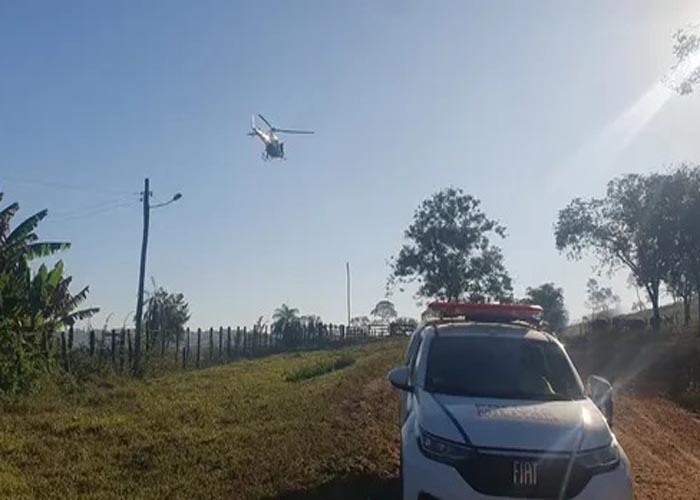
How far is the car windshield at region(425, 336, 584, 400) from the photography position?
7.71 m

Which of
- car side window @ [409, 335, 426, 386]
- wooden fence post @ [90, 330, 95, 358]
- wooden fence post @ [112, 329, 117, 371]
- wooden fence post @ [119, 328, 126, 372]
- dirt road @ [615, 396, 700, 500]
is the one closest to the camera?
car side window @ [409, 335, 426, 386]

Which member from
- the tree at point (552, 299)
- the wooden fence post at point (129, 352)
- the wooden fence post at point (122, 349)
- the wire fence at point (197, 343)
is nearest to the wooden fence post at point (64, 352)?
the wire fence at point (197, 343)

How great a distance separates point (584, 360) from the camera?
3062 centimetres

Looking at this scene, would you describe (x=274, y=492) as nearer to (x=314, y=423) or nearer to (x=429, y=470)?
(x=429, y=470)

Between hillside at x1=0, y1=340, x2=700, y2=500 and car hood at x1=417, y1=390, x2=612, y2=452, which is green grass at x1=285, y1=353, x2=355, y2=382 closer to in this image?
hillside at x1=0, y1=340, x2=700, y2=500

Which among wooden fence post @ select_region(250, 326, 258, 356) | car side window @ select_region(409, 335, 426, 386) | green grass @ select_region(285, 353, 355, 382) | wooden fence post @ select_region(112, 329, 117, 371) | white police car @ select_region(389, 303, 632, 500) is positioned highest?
wooden fence post @ select_region(250, 326, 258, 356)

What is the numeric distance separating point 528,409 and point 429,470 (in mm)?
1064

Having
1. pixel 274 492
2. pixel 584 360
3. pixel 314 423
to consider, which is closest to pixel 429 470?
pixel 274 492

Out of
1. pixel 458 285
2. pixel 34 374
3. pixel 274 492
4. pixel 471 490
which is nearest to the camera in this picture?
pixel 471 490

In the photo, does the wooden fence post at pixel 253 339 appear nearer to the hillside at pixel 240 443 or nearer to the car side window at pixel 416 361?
the hillside at pixel 240 443

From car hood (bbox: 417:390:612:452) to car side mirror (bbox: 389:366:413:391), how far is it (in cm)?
59

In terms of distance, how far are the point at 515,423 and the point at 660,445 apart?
796cm

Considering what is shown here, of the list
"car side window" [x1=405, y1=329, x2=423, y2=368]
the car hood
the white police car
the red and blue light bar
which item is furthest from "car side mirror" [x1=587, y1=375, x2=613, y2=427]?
"car side window" [x1=405, y1=329, x2=423, y2=368]

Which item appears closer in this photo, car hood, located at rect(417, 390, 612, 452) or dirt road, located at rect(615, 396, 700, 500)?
car hood, located at rect(417, 390, 612, 452)
